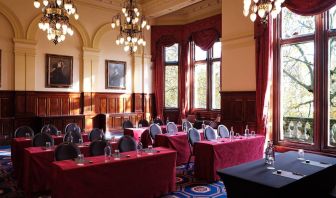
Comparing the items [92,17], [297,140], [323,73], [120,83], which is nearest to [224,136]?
[297,140]

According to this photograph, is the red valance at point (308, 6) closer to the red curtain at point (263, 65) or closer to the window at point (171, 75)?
the red curtain at point (263, 65)

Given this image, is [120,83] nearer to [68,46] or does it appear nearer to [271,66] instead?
[68,46]

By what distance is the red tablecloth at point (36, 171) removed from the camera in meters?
4.66

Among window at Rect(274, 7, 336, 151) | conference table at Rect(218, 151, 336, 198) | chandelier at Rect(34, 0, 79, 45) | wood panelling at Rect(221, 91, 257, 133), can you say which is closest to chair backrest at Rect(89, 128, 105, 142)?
chandelier at Rect(34, 0, 79, 45)

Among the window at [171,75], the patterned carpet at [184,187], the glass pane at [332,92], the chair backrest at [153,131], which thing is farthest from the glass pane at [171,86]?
the patterned carpet at [184,187]

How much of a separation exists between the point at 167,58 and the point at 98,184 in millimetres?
9891

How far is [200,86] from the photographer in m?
12.3

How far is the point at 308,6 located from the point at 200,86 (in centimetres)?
587

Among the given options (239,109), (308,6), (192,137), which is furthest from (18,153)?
(308,6)

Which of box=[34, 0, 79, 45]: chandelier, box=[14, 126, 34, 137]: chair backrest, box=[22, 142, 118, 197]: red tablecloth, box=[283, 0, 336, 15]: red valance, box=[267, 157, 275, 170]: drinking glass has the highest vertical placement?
box=[283, 0, 336, 15]: red valance

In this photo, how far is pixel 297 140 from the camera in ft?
25.9

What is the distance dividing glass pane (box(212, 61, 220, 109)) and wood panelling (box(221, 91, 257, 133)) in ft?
6.67

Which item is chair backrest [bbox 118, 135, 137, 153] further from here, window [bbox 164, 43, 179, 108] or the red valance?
window [bbox 164, 43, 179, 108]

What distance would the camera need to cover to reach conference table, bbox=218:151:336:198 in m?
3.04
